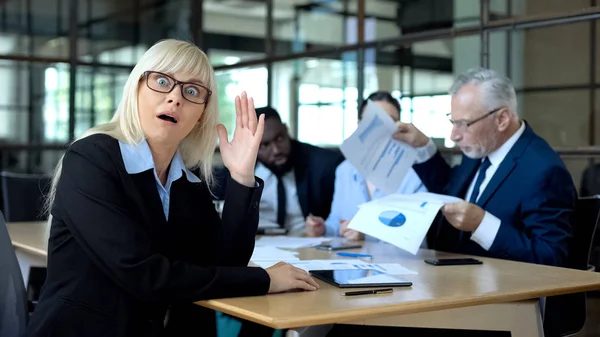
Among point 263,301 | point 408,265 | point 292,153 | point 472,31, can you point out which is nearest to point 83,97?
point 292,153

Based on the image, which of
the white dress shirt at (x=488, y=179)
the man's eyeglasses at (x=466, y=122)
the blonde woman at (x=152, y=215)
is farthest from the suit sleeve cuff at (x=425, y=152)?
the blonde woman at (x=152, y=215)

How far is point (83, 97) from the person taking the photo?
605cm

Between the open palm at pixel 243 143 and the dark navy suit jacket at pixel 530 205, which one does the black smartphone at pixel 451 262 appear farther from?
the open palm at pixel 243 143

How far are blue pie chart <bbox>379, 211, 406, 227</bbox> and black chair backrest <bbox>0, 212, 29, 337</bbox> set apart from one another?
3.97ft

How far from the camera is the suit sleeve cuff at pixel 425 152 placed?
10.5 feet

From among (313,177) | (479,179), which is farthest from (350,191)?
(479,179)

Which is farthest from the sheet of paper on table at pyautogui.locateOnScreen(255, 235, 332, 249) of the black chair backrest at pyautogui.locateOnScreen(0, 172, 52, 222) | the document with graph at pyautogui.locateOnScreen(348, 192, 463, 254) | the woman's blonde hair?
the black chair backrest at pyautogui.locateOnScreen(0, 172, 52, 222)

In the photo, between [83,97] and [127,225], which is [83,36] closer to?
[83,97]

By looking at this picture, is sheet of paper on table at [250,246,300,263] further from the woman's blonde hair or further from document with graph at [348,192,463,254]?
the woman's blonde hair

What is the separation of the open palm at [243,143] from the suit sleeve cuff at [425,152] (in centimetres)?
126

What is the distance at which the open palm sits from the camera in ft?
6.72

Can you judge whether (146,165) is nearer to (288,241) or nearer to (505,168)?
(288,241)

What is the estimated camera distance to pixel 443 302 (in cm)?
174

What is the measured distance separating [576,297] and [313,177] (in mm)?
1674
